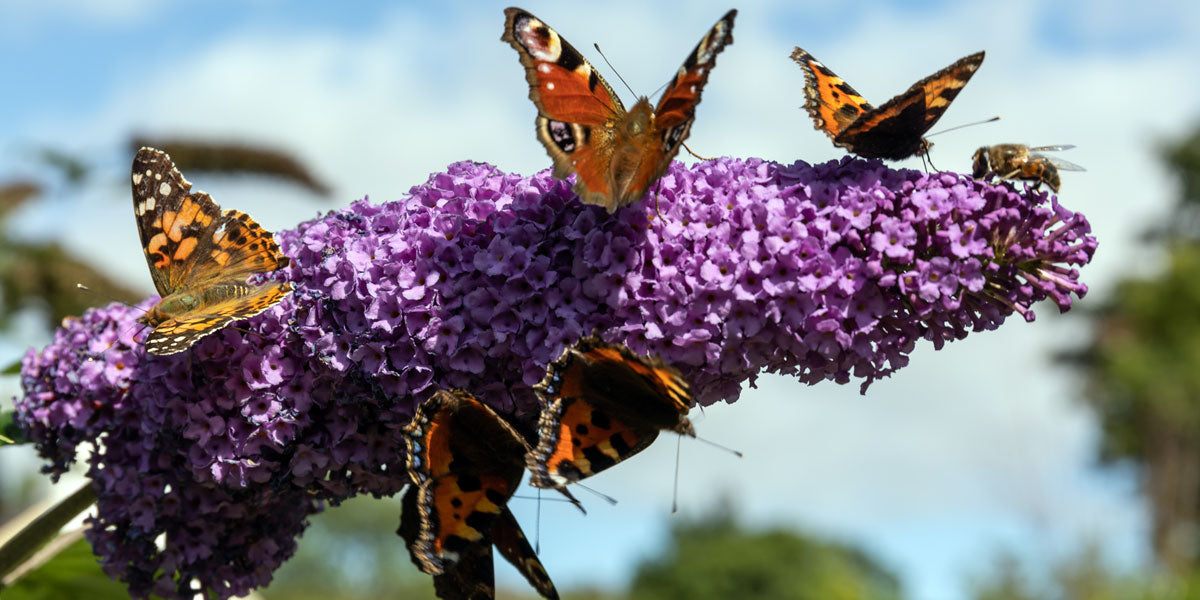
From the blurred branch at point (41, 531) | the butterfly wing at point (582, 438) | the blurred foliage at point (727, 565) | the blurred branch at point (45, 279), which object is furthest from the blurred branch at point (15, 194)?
the blurred foliage at point (727, 565)

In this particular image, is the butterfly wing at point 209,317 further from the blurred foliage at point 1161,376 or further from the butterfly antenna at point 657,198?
the blurred foliage at point 1161,376

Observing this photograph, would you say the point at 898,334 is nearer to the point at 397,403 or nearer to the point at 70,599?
the point at 397,403

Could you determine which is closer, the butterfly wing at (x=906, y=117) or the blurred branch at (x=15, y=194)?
the butterfly wing at (x=906, y=117)

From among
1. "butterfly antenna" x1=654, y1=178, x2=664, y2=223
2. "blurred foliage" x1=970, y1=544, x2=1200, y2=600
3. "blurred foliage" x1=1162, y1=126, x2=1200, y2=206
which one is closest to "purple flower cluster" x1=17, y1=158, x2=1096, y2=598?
"butterfly antenna" x1=654, y1=178, x2=664, y2=223

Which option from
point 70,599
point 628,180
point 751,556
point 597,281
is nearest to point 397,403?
point 597,281

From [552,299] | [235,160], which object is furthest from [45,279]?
[552,299]

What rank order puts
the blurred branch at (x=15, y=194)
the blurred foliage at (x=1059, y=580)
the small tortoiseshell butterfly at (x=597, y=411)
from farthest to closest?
1. the blurred foliage at (x=1059, y=580)
2. the blurred branch at (x=15, y=194)
3. the small tortoiseshell butterfly at (x=597, y=411)

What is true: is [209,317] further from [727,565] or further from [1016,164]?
[727,565]
